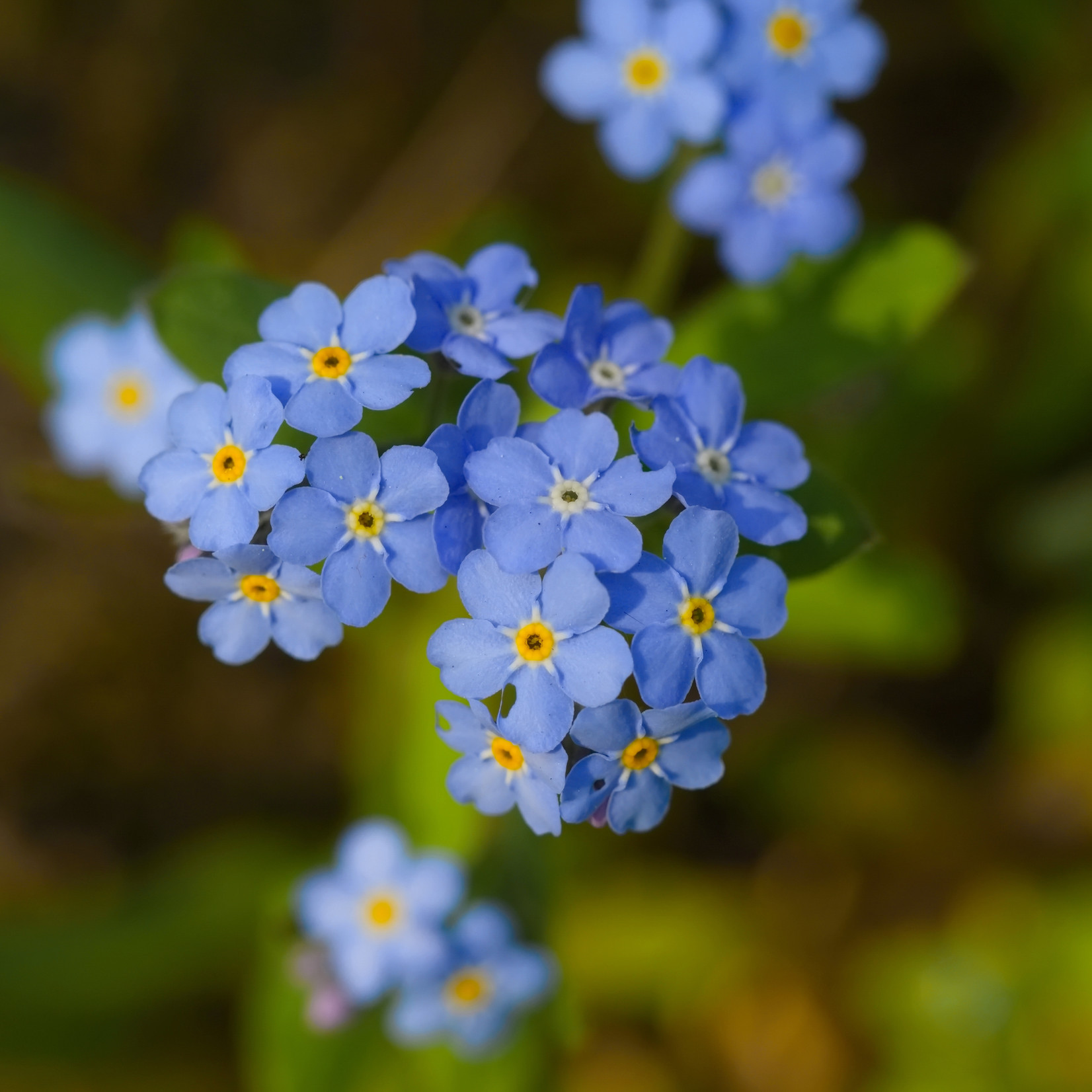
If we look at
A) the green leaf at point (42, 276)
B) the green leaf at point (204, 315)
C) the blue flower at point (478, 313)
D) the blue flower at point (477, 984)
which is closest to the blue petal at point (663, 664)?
the blue flower at point (478, 313)

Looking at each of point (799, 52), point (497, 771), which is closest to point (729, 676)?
point (497, 771)

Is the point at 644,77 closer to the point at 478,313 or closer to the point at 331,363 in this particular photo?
the point at 478,313

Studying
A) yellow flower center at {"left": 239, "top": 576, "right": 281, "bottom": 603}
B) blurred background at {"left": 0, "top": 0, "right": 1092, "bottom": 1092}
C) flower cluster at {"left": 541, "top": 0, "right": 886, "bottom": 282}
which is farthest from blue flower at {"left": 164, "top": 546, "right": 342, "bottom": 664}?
flower cluster at {"left": 541, "top": 0, "right": 886, "bottom": 282}

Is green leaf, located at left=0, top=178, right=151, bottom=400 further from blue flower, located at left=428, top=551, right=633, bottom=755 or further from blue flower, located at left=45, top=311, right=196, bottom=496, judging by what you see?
blue flower, located at left=428, top=551, right=633, bottom=755

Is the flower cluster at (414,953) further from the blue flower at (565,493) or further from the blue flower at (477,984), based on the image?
the blue flower at (565,493)

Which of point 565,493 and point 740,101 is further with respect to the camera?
point 740,101

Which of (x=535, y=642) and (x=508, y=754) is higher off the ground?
(x=535, y=642)
